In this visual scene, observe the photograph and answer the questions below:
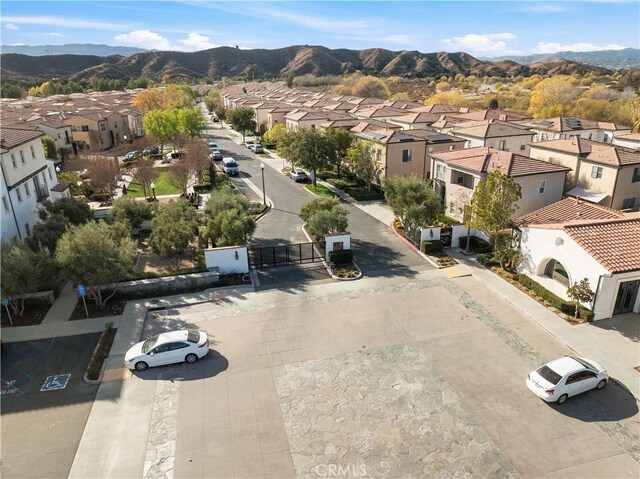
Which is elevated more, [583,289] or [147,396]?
[583,289]

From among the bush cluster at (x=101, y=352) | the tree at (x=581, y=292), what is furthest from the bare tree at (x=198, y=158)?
the tree at (x=581, y=292)

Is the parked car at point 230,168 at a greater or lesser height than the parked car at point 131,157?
lesser

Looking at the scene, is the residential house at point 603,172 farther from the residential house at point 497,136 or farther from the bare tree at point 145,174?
the bare tree at point 145,174

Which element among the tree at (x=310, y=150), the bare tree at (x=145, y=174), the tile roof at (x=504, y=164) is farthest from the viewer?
the tree at (x=310, y=150)

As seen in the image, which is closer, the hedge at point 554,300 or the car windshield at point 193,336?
the car windshield at point 193,336

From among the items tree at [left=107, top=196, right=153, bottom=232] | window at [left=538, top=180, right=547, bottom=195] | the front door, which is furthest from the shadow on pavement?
tree at [left=107, top=196, right=153, bottom=232]

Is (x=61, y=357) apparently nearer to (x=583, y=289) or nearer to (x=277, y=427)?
(x=277, y=427)

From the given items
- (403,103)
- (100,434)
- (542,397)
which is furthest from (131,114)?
(542,397)
